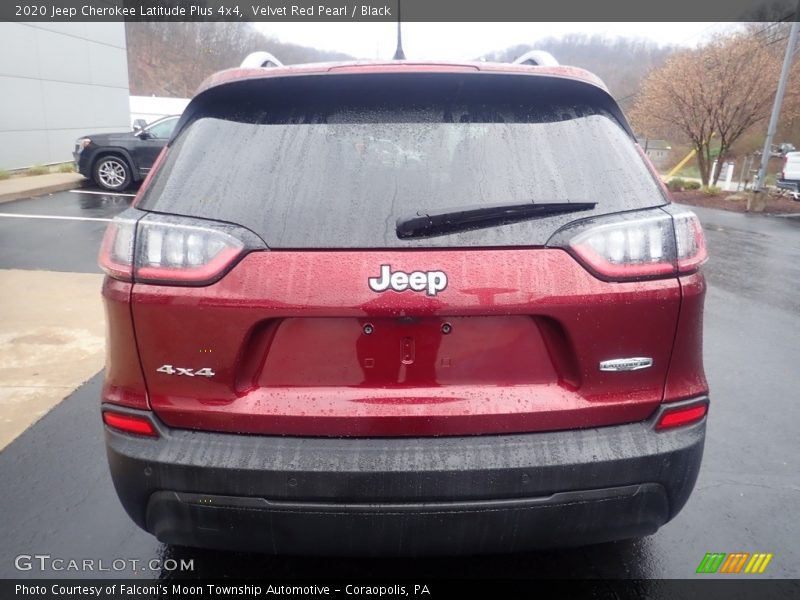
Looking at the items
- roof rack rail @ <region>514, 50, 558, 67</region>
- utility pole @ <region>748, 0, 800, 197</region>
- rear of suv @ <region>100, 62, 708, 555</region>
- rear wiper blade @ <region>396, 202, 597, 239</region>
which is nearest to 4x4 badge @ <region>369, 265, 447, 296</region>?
rear of suv @ <region>100, 62, 708, 555</region>

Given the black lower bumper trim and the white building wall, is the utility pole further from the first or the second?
the white building wall

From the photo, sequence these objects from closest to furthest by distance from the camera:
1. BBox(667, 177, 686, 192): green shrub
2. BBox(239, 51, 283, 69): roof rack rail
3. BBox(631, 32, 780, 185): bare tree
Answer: BBox(239, 51, 283, 69): roof rack rail → BBox(631, 32, 780, 185): bare tree → BBox(667, 177, 686, 192): green shrub

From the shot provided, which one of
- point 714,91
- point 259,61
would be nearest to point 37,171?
point 259,61

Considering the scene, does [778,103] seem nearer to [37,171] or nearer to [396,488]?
[396,488]

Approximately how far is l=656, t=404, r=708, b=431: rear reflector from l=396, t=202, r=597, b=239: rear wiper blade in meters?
0.74

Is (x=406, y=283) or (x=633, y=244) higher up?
(x=633, y=244)

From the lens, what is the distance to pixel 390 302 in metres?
1.68

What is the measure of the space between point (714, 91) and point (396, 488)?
72.0 feet

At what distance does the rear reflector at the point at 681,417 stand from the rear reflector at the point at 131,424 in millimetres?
1583

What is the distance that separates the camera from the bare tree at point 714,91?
1875 cm

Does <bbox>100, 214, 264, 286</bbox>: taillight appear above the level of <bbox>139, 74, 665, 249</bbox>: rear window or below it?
below

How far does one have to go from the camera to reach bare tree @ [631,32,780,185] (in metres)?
18.8

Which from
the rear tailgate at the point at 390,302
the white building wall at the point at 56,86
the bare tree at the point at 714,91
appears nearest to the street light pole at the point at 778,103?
the bare tree at the point at 714,91

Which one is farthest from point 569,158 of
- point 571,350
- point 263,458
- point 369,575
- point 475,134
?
point 369,575
